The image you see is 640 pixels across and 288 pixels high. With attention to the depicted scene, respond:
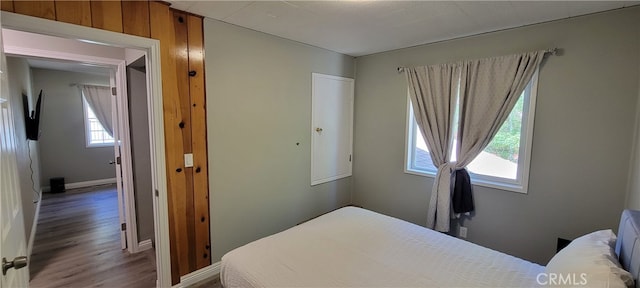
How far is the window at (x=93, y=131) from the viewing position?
5906mm

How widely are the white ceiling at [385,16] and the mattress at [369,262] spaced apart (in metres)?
1.74

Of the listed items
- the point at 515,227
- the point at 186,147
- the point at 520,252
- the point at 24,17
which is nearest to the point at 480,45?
the point at 515,227

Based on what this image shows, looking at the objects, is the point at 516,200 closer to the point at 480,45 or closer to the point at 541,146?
the point at 541,146

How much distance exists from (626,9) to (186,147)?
3528 millimetres

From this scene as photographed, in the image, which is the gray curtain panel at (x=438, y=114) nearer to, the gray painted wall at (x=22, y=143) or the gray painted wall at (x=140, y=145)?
the gray painted wall at (x=140, y=145)

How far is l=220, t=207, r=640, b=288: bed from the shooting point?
155cm

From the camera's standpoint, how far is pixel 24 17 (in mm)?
1529

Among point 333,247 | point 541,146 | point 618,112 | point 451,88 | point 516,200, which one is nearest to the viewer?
point 333,247

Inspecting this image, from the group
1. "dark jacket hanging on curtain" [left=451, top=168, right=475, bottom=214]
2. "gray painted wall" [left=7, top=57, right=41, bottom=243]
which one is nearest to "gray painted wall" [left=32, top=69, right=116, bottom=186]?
"gray painted wall" [left=7, top=57, right=41, bottom=243]

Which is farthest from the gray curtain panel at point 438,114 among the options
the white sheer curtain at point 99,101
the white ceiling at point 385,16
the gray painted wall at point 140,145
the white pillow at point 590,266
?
the white sheer curtain at point 99,101

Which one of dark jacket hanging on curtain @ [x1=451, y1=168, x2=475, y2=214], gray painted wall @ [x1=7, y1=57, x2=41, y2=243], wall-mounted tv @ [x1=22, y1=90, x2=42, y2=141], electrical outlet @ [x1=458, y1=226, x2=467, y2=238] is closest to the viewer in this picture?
dark jacket hanging on curtain @ [x1=451, y1=168, x2=475, y2=214]

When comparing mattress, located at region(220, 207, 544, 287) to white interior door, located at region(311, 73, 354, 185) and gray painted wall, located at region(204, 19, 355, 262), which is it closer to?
gray painted wall, located at region(204, 19, 355, 262)

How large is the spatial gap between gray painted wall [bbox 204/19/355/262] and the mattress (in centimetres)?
75

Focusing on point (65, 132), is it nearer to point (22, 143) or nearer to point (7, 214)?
point (22, 143)
